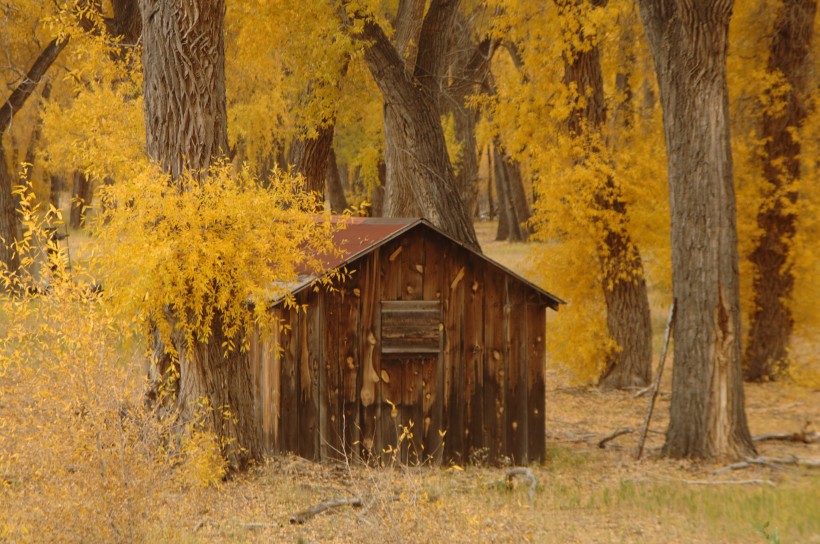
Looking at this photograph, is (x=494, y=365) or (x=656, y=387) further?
(x=494, y=365)

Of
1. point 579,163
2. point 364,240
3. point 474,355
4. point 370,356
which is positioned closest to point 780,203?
point 579,163

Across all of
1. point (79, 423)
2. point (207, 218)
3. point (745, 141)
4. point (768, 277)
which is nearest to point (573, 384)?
point (768, 277)

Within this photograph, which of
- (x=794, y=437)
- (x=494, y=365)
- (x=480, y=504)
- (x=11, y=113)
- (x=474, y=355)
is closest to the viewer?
(x=480, y=504)

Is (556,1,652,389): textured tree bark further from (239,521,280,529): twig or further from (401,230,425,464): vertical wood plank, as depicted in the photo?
(239,521,280,529): twig

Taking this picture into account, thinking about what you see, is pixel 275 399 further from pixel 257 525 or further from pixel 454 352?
pixel 257 525

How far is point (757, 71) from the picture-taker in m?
17.3

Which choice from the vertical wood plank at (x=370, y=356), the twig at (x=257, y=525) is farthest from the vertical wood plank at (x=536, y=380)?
the twig at (x=257, y=525)

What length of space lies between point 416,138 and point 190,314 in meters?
7.31

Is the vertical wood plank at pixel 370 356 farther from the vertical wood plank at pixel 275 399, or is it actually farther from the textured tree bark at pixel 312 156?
the textured tree bark at pixel 312 156

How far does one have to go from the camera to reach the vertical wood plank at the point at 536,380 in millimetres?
13000

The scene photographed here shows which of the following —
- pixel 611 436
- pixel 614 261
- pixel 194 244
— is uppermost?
pixel 614 261

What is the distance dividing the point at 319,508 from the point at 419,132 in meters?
8.38

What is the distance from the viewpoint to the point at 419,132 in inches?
627

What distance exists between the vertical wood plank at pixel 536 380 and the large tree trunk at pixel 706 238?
1935 millimetres
